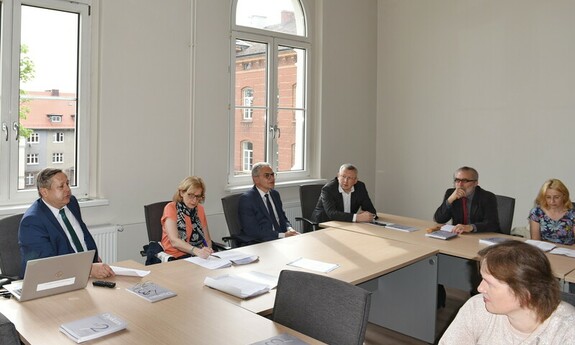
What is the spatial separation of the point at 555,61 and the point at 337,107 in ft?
8.23

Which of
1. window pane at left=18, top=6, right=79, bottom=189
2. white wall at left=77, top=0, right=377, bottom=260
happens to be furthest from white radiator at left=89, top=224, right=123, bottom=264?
window pane at left=18, top=6, right=79, bottom=189

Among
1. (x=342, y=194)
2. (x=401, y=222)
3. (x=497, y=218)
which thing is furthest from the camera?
(x=342, y=194)

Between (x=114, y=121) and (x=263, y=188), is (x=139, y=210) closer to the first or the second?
(x=114, y=121)

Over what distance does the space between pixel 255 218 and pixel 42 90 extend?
2.07 m

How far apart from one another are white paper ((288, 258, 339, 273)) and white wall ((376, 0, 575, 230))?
360 centimetres

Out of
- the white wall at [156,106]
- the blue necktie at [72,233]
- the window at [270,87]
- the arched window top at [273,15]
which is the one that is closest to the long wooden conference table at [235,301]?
the blue necktie at [72,233]

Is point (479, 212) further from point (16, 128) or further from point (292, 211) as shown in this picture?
point (16, 128)

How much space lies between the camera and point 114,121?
4.57 m

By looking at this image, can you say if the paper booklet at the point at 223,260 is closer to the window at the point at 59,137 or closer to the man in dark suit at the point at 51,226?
the man in dark suit at the point at 51,226

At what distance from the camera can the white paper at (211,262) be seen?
123 inches

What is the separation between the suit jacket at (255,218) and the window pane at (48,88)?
1517mm

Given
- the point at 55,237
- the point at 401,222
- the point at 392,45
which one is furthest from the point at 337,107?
the point at 55,237

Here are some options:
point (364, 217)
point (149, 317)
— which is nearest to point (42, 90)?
point (149, 317)

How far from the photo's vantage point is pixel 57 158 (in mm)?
4418
